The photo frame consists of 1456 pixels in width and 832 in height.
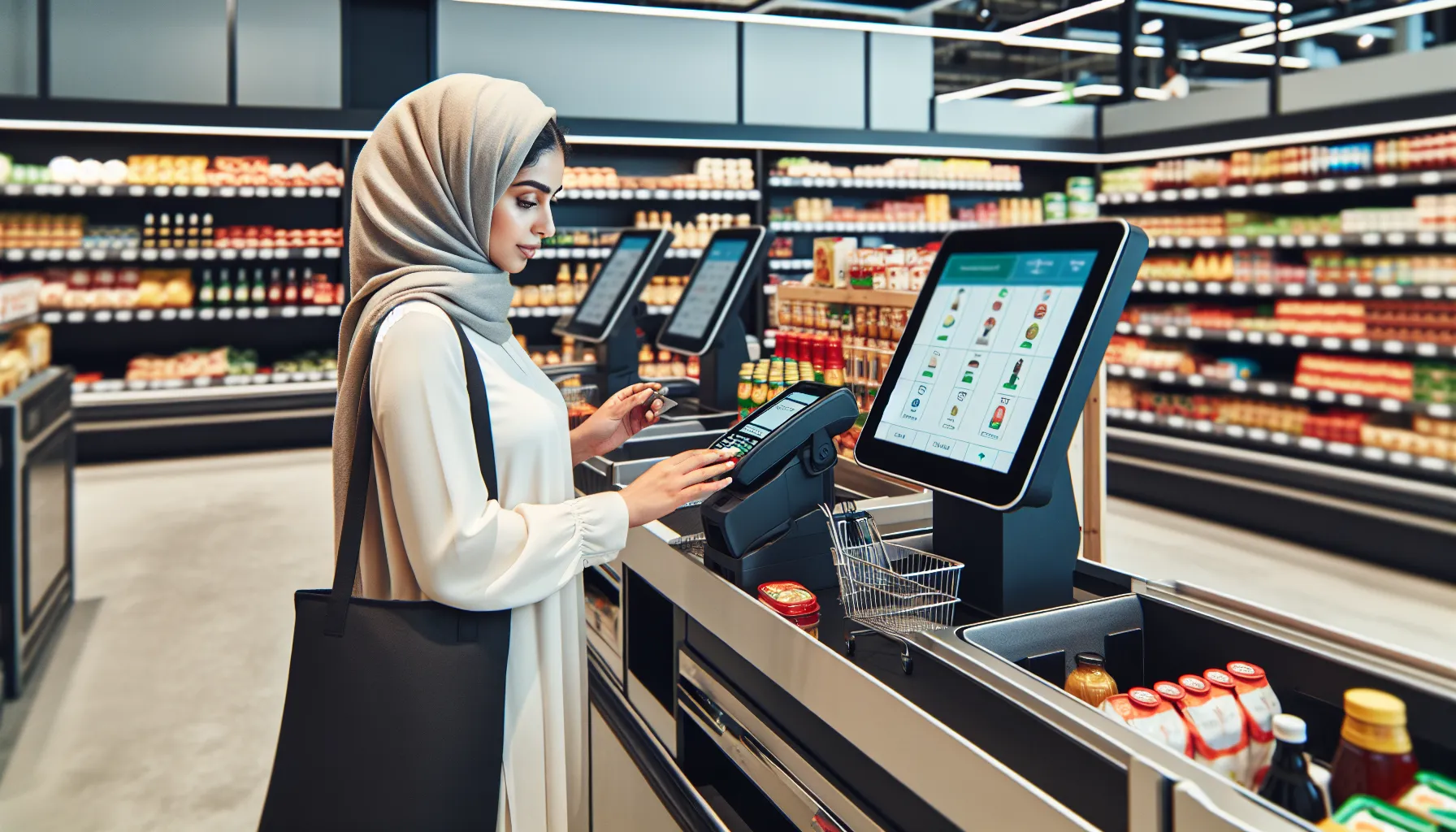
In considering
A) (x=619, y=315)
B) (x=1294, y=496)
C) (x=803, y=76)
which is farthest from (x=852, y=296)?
(x=803, y=76)

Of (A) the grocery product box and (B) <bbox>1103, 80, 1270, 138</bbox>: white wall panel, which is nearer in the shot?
(A) the grocery product box

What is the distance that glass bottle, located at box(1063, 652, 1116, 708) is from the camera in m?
1.08

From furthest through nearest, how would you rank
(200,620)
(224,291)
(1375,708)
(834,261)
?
1. (224,291)
2. (200,620)
3. (834,261)
4. (1375,708)

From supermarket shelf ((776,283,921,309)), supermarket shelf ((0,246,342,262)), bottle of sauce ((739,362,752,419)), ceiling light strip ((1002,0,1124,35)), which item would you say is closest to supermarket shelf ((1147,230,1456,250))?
ceiling light strip ((1002,0,1124,35))

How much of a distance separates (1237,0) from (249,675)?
8359 mm

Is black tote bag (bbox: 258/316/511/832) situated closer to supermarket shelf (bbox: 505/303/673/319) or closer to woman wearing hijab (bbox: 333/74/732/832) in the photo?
woman wearing hijab (bbox: 333/74/732/832)

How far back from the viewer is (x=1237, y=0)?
791cm

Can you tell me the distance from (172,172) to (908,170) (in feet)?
18.1

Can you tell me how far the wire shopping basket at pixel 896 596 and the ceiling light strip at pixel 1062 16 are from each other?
5778mm

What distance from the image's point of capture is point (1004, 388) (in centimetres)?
126

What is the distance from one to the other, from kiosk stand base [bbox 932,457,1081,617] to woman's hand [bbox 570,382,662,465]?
67 cm

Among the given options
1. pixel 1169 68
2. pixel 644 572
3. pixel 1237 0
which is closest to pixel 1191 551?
pixel 644 572

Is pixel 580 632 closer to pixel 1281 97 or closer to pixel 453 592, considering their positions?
pixel 453 592

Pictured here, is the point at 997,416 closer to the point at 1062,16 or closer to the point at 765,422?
the point at 765,422
